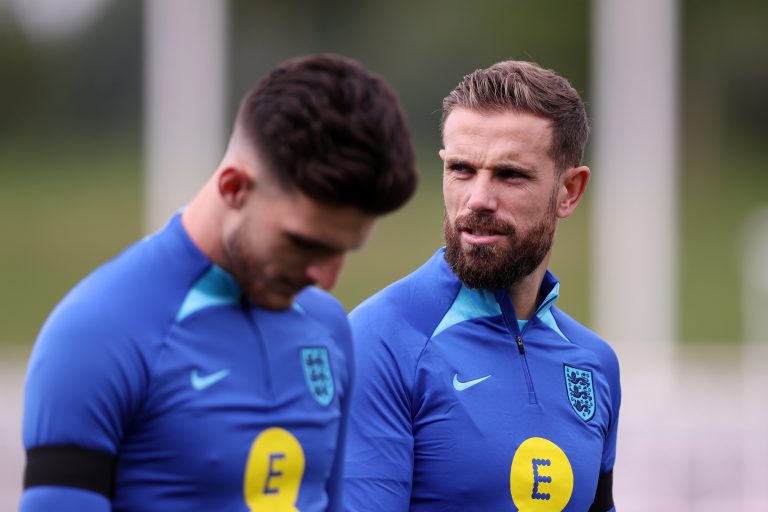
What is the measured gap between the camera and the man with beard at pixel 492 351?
3.32 metres

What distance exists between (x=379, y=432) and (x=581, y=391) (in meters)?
0.65

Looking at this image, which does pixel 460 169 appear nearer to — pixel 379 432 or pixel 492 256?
pixel 492 256

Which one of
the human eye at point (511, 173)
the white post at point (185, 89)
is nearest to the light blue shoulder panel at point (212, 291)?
the human eye at point (511, 173)

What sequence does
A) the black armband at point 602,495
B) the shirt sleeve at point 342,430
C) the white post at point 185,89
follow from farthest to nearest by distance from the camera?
the white post at point 185,89, the black armband at point 602,495, the shirt sleeve at point 342,430

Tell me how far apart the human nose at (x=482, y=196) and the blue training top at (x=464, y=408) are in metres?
0.24

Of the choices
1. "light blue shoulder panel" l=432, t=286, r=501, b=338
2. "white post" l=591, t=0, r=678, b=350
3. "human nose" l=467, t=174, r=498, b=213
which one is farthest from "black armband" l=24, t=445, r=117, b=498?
"white post" l=591, t=0, r=678, b=350

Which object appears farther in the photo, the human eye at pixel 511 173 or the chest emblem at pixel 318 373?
the human eye at pixel 511 173

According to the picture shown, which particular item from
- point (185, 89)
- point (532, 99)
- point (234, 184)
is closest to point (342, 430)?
point (234, 184)

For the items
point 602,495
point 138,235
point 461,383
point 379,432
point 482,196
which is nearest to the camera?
point 379,432

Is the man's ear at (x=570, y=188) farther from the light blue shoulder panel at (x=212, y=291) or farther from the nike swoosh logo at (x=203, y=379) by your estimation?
the nike swoosh logo at (x=203, y=379)

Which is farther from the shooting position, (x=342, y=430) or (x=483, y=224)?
(x=483, y=224)

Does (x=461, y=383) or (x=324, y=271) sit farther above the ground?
(x=324, y=271)

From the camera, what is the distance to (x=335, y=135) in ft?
8.10

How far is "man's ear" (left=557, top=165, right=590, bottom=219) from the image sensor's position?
378 cm
